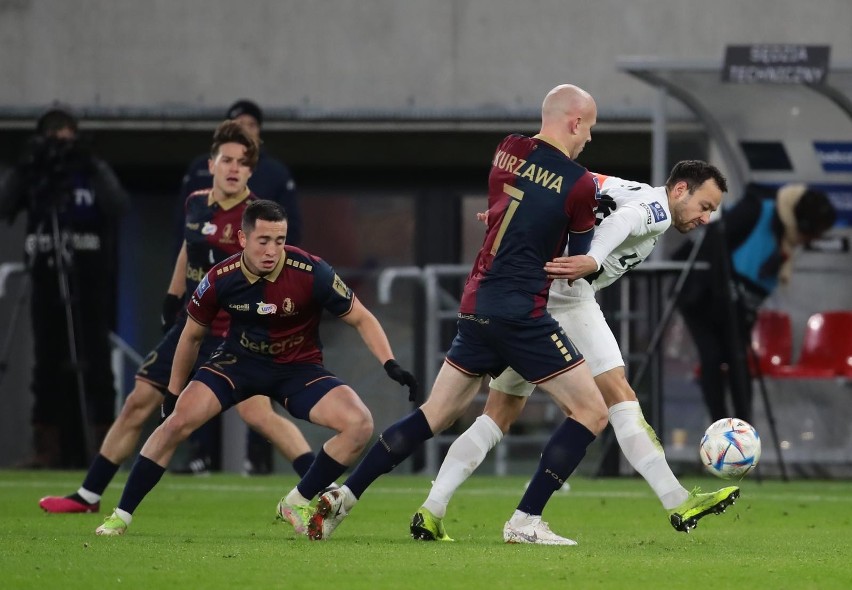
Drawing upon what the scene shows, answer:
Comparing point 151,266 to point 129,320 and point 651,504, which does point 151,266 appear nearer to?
point 129,320

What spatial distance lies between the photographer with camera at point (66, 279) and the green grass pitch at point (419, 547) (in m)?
2.27

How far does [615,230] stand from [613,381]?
0.84 metres

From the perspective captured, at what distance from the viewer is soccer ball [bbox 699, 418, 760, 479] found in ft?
28.9

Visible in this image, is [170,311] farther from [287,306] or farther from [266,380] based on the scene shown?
[287,306]

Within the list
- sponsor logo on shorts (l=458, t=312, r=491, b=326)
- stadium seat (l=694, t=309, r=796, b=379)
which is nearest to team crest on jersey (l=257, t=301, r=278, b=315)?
sponsor logo on shorts (l=458, t=312, r=491, b=326)

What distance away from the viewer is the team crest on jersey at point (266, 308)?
8633 millimetres

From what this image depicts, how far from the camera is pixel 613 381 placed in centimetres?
857

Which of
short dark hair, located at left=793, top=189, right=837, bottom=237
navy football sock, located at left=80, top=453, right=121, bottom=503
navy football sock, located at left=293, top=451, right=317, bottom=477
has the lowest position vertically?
navy football sock, located at left=80, top=453, right=121, bottom=503

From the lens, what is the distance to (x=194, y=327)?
853 cm

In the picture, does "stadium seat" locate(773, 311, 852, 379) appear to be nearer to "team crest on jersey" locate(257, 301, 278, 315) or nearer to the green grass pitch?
the green grass pitch

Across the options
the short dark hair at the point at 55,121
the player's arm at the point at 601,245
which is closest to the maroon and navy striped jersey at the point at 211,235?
the player's arm at the point at 601,245

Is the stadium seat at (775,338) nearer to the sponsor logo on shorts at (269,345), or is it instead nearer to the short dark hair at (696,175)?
the short dark hair at (696,175)

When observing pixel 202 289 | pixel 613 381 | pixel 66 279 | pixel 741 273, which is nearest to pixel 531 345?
pixel 613 381

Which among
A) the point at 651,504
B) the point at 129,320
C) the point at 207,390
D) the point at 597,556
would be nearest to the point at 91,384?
the point at 129,320
